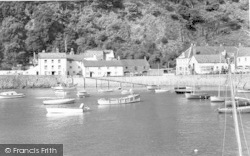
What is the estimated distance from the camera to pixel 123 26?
375 feet

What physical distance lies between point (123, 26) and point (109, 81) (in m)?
37.8

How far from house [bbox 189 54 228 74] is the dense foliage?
13758 mm

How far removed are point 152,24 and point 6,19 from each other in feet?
133

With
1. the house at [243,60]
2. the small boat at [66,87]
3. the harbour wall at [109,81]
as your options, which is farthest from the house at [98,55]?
the house at [243,60]

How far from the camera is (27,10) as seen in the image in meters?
122

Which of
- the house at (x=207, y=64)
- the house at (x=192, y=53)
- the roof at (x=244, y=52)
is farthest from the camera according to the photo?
the house at (x=192, y=53)

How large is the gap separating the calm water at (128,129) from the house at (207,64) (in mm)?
33818

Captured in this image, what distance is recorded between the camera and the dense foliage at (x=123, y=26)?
103m

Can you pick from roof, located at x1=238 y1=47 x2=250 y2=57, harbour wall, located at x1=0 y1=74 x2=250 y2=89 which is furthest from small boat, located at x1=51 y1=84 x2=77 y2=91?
roof, located at x1=238 y1=47 x2=250 y2=57

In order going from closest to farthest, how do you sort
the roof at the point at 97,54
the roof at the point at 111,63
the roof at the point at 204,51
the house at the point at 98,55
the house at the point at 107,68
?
the house at the point at 107,68 → the roof at the point at 204,51 → the roof at the point at 111,63 → the house at the point at 98,55 → the roof at the point at 97,54

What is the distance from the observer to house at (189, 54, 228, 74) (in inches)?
3162

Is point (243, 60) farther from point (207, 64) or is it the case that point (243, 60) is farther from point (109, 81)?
point (109, 81)

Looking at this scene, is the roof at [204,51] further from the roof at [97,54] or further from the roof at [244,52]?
the roof at [97,54]

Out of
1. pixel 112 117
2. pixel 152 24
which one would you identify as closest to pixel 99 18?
pixel 152 24
